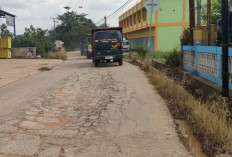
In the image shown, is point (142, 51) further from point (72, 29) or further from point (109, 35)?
point (72, 29)

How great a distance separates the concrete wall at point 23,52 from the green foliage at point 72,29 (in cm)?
5449

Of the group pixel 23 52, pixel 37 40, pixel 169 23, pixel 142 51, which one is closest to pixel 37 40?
pixel 37 40

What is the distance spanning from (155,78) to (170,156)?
673 cm

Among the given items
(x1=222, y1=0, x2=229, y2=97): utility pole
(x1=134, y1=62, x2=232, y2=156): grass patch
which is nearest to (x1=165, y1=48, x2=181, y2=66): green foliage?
(x1=134, y1=62, x2=232, y2=156): grass patch

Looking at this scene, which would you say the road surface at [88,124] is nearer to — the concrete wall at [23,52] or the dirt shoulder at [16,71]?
the dirt shoulder at [16,71]

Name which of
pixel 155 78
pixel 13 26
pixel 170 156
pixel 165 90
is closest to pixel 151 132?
pixel 170 156

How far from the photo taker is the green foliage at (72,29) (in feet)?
298

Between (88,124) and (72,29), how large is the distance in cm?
8693

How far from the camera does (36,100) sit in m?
8.20

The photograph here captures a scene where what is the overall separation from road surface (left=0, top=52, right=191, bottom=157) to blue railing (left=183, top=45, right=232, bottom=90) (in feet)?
5.24

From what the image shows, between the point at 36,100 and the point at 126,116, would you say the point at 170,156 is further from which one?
the point at 36,100

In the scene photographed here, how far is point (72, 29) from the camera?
3570 inches

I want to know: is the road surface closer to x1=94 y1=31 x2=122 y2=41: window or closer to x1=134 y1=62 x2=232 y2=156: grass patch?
x1=134 y1=62 x2=232 y2=156: grass patch

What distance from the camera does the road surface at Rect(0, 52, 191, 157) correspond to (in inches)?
182
